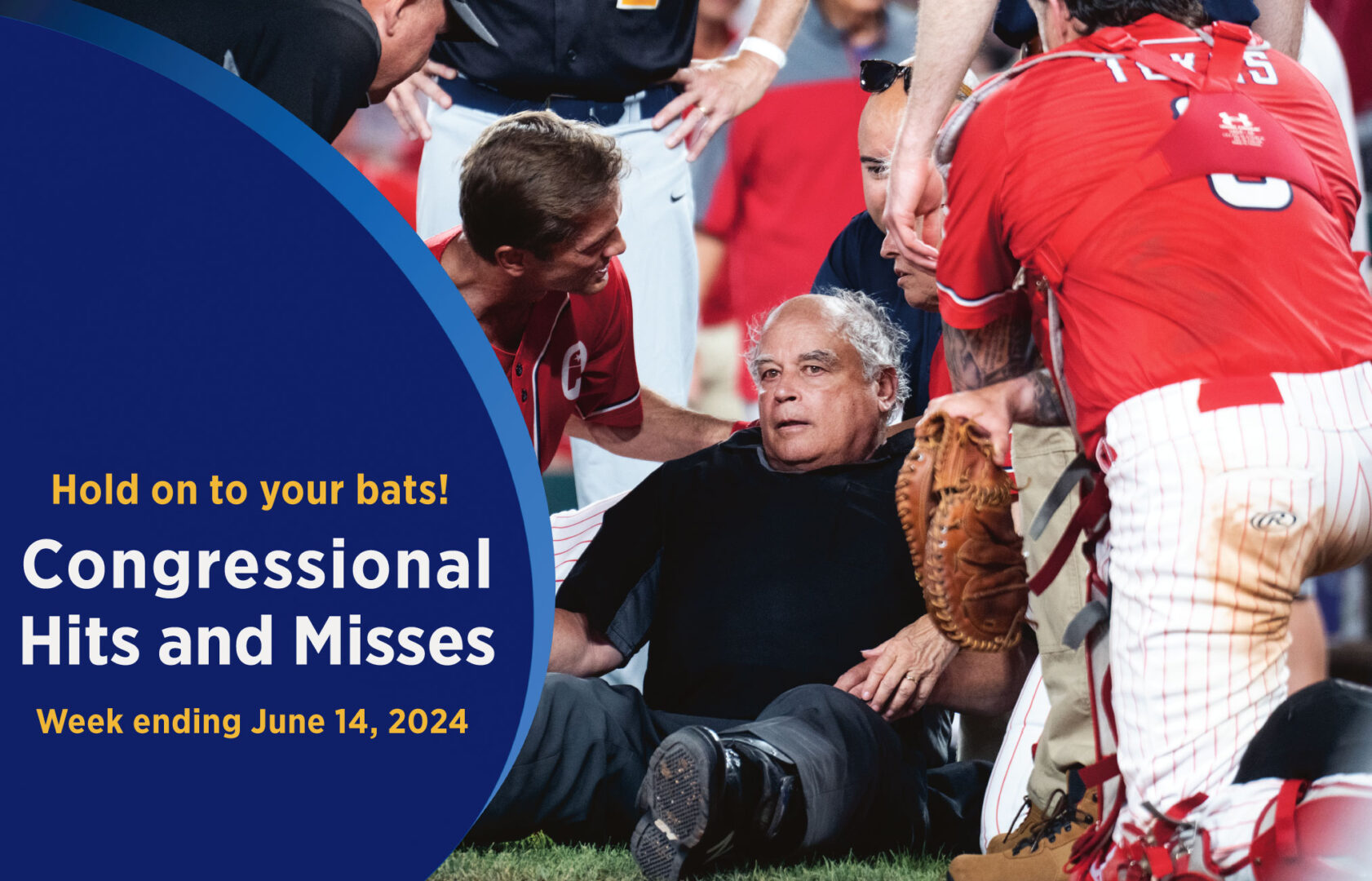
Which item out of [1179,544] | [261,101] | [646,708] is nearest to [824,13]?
[646,708]

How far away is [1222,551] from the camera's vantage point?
1.48 meters

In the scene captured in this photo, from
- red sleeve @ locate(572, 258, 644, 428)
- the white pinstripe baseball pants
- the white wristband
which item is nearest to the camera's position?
the white pinstripe baseball pants

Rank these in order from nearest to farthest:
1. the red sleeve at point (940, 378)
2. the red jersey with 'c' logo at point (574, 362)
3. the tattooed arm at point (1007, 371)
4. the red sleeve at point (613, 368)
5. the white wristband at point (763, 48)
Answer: the tattooed arm at point (1007, 371)
the red sleeve at point (940, 378)
the red jersey with 'c' logo at point (574, 362)
the red sleeve at point (613, 368)
the white wristband at point (763, 48)

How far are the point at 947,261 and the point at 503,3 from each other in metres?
1.87

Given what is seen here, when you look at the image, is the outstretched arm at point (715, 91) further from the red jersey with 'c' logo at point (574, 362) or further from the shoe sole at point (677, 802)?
the shoe sole at point (677, 802)

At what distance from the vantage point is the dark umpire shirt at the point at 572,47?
3307mm

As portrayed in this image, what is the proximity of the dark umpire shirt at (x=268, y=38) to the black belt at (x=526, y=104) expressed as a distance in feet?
3.84

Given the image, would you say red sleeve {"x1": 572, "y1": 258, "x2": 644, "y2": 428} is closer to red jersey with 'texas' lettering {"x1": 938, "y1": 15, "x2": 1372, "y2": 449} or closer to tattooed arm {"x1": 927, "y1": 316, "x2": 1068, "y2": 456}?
tattooed arm {"x1": 927, "y1": 316, "x2": 1068, "y2": 456}

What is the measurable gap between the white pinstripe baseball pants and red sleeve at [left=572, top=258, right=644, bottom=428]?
170 cm

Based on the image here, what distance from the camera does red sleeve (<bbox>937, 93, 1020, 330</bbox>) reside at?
169 cm

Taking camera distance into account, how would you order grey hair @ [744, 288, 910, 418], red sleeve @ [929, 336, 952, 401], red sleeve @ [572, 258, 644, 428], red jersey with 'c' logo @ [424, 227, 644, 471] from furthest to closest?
red sleeve @ [572, 258, 644, 428]
red jersey with 'c' logo @ [424, 227, 644, 471]
grey hair @ [744, 288, 910, 418]
red sleeve @ [929, 336, 952, 401]

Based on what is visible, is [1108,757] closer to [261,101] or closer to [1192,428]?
[1192,428]

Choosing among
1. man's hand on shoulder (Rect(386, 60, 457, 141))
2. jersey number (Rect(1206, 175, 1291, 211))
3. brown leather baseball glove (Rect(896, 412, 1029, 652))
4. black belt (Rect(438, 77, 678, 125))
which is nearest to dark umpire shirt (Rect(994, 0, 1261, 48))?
jersey number (Rect(1206, 175, 1291, 211))

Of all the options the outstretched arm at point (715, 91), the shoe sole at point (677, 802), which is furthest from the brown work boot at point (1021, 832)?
the outstretched arm at point (715, 91)
